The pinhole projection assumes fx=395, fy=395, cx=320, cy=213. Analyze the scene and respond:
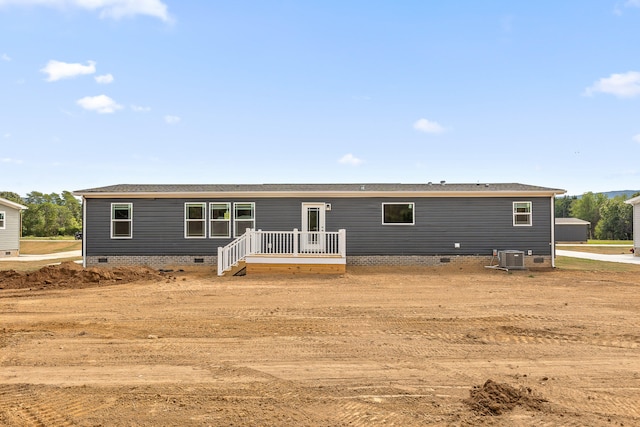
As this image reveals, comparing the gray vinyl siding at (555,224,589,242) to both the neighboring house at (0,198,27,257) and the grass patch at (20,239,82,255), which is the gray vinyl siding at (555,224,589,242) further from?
the neighboring house at (0,198,27,257)

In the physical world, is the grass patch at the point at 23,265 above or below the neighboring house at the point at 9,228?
Result: below

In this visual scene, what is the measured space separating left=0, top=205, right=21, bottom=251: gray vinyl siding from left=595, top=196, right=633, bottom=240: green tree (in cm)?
5792

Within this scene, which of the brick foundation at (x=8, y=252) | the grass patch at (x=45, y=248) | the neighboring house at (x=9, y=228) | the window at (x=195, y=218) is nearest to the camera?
the window at (x=195, y=218)

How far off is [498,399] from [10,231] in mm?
26620

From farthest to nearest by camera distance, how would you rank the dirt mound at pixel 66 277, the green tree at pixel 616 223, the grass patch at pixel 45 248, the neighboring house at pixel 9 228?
1. the green tree at pixel 616 223
2. the grass patch at pixel 45 248
3. the neighboring house at pixel 9 228
4. the dirt mound at pixel 66 277

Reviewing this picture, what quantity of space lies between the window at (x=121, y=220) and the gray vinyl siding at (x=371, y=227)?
0.17 metres

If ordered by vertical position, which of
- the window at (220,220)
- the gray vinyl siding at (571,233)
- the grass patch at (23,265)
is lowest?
the grass patch at (23,265)

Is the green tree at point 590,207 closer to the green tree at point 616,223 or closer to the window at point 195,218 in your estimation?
the green tree at point 616,223

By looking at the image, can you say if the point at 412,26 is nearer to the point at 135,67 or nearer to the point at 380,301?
the point at 135,67

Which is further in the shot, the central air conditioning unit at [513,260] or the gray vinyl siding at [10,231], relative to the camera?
the gray vinyl siding at [10,231]

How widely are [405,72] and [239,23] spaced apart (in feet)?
29.5

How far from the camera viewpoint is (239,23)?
53.8 feet

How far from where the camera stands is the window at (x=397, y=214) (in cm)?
1547

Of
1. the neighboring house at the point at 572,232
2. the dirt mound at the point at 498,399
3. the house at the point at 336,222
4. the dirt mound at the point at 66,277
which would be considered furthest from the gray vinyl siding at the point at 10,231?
the neighboring house at the point at 572,232
